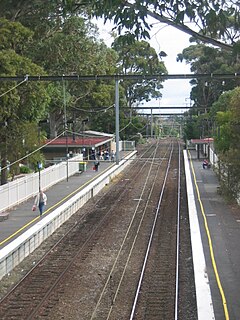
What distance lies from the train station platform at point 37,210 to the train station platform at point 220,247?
585 centimetres

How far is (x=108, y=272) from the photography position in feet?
53.1

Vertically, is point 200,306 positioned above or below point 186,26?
below

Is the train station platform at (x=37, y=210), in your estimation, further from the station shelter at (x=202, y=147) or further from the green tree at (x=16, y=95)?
the station shelter at (x=202, y=147)

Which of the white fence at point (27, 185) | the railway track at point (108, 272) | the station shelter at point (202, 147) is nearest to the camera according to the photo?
the railway track at point (108, 272)

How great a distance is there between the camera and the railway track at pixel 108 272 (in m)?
12.8

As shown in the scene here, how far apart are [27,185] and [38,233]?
846 cm

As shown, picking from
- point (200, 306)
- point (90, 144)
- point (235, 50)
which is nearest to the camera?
point (235, 50)

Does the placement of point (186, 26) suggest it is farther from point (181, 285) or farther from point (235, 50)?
point (181, 285)

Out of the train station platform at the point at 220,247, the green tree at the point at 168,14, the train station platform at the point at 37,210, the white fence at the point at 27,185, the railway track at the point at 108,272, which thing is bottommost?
the railway track at the point at 108,272

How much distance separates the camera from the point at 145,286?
14.6m

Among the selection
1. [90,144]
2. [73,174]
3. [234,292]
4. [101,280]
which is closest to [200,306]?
[234,292]

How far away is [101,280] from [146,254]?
11.3ft

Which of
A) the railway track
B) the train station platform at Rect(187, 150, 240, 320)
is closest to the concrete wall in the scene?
the railway track

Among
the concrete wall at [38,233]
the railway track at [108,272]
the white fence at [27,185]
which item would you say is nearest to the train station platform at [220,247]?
the railway track at [108,272]
